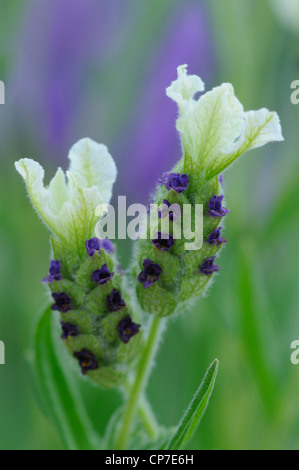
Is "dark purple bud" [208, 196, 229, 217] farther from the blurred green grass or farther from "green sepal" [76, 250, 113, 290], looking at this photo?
the blurred green grass

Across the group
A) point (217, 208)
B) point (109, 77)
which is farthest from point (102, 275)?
point (109, 77)

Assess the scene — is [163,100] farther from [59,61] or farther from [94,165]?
[94,165]

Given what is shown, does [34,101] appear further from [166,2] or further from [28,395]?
[28,395]

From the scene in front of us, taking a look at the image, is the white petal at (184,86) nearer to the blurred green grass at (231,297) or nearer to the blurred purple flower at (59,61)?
the blurred green grass at (231,297)

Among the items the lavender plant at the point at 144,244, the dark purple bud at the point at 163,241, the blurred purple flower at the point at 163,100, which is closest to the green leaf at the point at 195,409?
the lavender plant at the point at 144,244

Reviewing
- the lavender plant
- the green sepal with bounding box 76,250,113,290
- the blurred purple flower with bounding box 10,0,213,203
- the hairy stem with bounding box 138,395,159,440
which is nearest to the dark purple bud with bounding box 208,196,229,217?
the lavender plant

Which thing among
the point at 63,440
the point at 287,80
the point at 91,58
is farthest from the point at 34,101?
the point at 63,440
